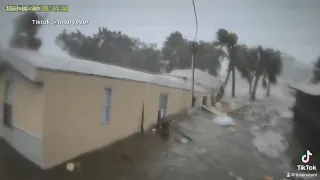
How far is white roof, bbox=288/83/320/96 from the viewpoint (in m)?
1.48

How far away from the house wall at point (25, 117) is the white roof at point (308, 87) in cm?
140

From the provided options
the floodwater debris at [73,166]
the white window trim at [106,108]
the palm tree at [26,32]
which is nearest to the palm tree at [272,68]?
the white window trim at [106,108]

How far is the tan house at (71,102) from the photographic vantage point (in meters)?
1.28

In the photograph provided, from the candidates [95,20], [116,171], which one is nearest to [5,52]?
[95,20]

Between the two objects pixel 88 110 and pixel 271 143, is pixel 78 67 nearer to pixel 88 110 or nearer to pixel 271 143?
pixel 88 110

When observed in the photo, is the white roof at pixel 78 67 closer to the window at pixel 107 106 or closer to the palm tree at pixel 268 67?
the window at pixel 107 106

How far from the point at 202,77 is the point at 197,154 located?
0.44 metres

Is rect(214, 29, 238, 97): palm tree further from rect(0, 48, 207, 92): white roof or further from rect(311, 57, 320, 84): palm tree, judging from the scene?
rect(311, 57, 320, 84): palm tree

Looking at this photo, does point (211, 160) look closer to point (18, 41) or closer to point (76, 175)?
point (76, 175)

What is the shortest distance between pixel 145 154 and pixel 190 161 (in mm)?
257

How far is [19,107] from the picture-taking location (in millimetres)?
1362

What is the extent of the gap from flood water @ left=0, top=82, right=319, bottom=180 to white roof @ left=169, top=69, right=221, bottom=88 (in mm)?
168

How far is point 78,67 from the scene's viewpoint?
4.38 feet

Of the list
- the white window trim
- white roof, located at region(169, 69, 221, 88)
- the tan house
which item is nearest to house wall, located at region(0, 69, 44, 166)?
the tan house
